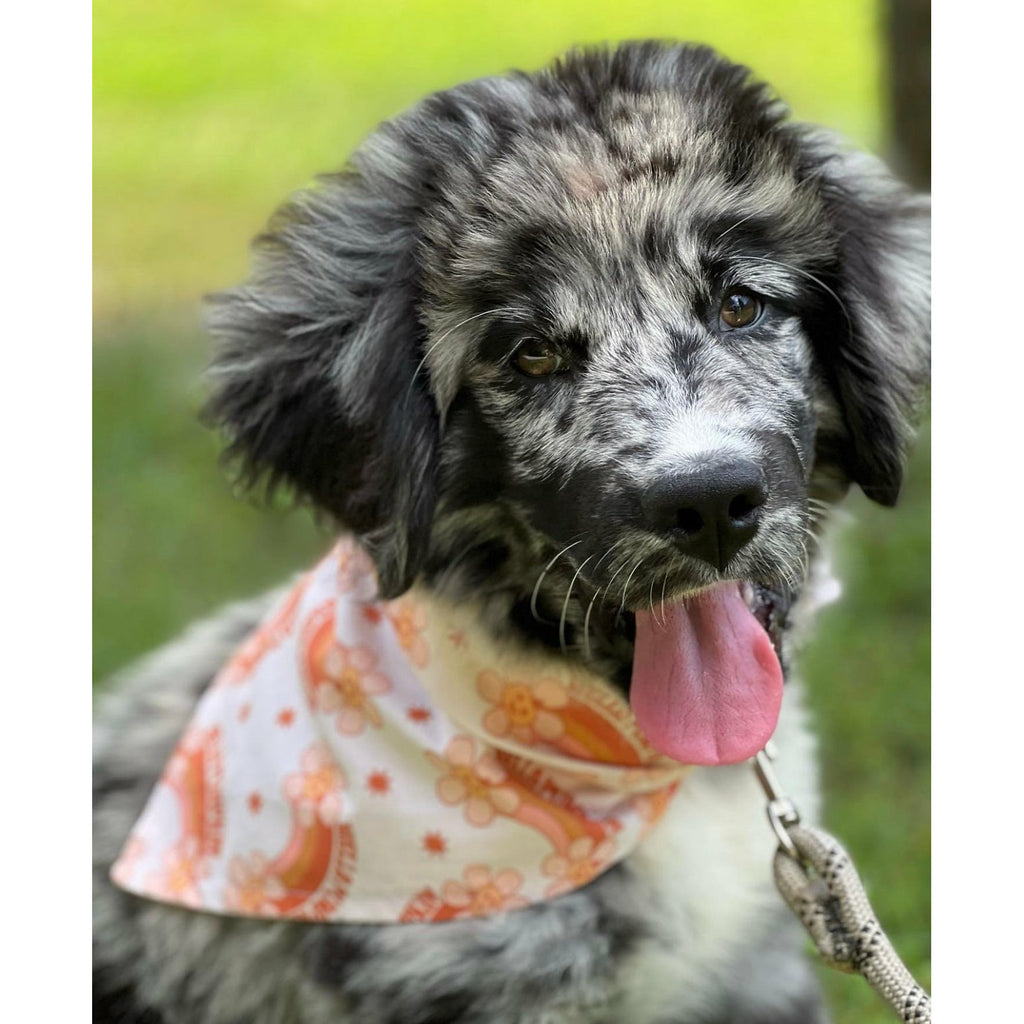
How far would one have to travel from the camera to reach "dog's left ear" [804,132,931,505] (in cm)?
311

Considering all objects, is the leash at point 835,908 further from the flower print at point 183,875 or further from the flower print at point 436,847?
the flower print at point 183,875

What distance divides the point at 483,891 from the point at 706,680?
73 cm

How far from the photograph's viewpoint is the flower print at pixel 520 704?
3.19m

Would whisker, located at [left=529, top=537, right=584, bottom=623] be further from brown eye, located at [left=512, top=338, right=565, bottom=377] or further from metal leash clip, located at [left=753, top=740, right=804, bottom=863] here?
metal leash clip, located at [left=753, top=740, right=804, bottom=863]

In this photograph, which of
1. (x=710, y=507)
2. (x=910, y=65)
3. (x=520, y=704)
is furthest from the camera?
(x=910, y=65)

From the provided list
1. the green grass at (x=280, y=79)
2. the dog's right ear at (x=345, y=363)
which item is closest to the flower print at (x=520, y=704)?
the dog's right ear at (x=345, y=363)

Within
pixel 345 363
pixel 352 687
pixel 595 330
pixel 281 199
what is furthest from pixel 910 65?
pixel 352 687

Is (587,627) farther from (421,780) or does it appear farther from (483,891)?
(483,891)

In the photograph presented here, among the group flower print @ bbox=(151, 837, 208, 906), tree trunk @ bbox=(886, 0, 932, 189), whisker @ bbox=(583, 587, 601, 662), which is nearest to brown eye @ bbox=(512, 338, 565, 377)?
whisker @ bbox=(583, 587, 601, 662)

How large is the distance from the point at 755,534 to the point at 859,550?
3533 millimetres

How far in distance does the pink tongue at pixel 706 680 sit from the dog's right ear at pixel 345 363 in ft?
1.83

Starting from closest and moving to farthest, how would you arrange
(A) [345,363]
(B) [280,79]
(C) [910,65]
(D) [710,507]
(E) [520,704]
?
1. (D) [710,507]
2. (A) [345,363]
3. (E) [520,704]
4. (C) [910,65]
5. (B) [280,79]

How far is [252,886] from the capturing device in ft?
11.0

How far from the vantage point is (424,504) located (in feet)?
9.93
